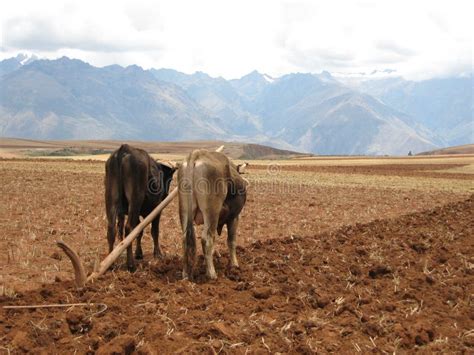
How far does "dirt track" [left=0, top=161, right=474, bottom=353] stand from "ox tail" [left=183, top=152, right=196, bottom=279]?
383 mm

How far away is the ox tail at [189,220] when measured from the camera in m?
8.54

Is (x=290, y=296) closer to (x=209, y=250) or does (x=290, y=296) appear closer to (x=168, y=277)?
(x=209, y=250)

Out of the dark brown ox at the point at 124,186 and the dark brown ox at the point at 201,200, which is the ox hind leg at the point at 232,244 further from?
the dark brown ox at the point at 124,186

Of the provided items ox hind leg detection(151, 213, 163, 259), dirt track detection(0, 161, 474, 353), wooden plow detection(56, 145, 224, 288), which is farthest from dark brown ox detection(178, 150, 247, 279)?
ox hind leg detection(151, 213, 163, 259)

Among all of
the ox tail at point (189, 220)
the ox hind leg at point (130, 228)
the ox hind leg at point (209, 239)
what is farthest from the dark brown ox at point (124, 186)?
the ox hind leg at point (209, 239)

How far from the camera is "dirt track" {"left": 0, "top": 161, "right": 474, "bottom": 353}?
236 inches

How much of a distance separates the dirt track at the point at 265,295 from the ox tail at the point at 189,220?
38 centimetres

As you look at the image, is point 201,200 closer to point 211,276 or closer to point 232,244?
point 211,276

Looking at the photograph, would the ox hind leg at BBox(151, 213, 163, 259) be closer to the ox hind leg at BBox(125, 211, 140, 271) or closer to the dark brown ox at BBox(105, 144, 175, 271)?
the dark brown ox at BBox(105, 144, 175, 271)

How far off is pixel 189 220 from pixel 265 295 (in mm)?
1874

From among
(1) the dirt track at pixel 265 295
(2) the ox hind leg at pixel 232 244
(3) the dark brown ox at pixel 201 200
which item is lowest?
(1) the dirt track at pixel 265 295

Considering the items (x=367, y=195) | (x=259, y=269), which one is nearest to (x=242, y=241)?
(x=259, y=269)

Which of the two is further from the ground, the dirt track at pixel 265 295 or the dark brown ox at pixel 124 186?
the dark brown ox at pixel 124 186

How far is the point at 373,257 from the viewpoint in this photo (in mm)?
10273
